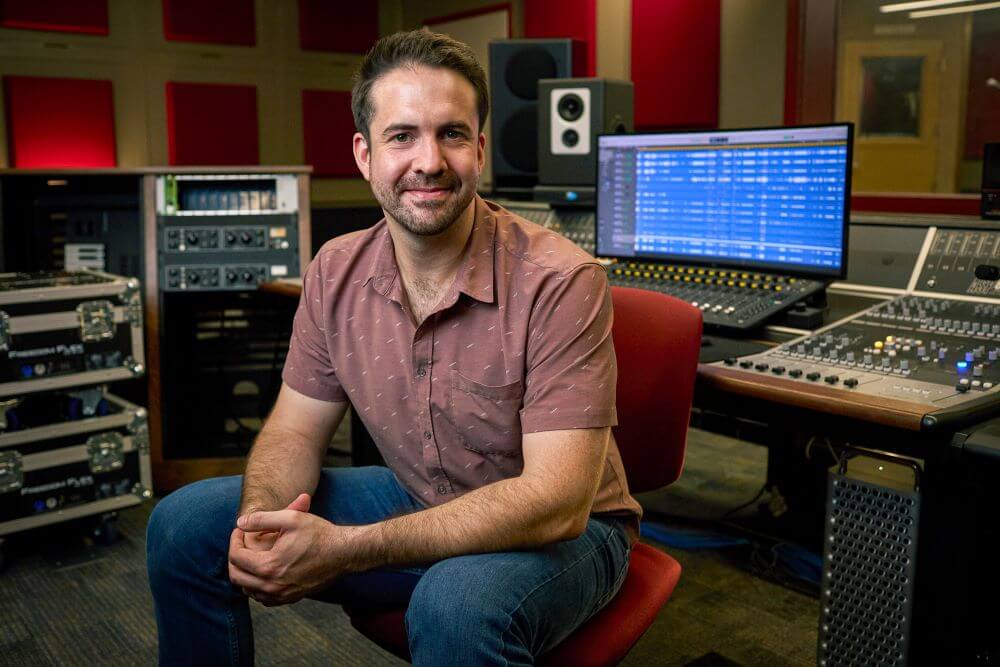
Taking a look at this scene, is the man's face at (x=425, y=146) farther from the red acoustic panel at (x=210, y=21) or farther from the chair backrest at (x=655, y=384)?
the red acoustic panel at (x=210, y=21)

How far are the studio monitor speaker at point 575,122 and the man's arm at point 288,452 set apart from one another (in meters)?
1.65

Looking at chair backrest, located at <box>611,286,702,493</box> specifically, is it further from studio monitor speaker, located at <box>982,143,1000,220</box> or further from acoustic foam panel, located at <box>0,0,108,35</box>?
acoustic foam panel, located at <box>0,0,108,35</box>

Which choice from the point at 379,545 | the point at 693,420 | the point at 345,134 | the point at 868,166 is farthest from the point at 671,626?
the point at 345,134

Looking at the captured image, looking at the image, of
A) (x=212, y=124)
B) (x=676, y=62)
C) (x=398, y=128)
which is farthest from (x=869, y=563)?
(x=212, y=124)

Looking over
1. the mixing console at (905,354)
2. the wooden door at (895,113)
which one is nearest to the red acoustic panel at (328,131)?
the wooden door at (895,113)

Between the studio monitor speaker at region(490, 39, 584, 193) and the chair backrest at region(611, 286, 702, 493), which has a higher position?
the studio monitor speaker at region(490, 39, 584, 193)

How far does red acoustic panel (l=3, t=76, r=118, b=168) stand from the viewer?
5723mm

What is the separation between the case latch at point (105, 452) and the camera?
2.57m

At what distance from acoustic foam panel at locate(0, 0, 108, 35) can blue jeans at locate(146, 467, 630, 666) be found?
5367 millimetres

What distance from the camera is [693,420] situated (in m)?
2.73

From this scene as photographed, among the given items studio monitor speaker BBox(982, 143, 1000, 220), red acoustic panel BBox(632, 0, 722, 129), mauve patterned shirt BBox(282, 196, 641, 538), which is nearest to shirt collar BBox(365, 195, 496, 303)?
mauve patterned shirt BBox(282, 196, 641, 538)

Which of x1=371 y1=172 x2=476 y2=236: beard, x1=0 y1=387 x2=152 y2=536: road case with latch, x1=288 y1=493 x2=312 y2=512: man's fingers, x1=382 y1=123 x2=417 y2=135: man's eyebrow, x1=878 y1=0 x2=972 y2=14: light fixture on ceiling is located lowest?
x1=0 y1=387 x2=152 y2=536: road case with latch

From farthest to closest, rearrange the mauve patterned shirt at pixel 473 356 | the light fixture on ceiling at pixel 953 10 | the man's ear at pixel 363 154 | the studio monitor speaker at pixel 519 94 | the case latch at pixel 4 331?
the light fixture on ceiling at pixel 953 10
the studio monitor speaker at pixel 519 94
the case latch at pixel 4 331
the man's ear at pixel 363 154
the mauve patterned shirt at pixel 473 356

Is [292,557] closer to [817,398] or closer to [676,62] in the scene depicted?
[817,398]
